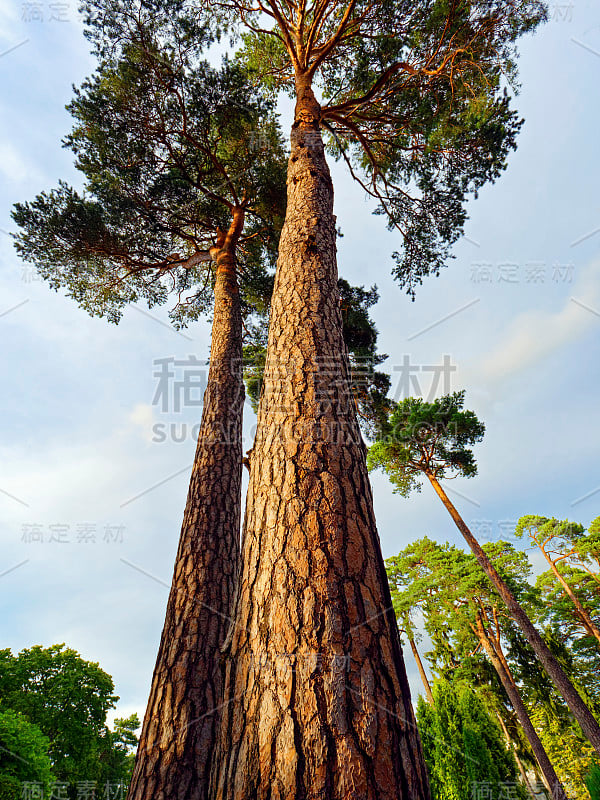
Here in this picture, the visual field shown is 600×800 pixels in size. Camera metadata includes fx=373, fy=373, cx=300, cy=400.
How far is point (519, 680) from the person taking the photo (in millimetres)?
17703

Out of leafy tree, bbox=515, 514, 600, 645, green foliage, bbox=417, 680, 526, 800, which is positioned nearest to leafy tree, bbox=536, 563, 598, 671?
leafy tree, bbox=515, 514, 600, 645

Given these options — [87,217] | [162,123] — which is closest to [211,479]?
[87,217]

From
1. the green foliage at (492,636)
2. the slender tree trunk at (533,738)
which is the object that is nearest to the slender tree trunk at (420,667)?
the green foliage at (492,636)

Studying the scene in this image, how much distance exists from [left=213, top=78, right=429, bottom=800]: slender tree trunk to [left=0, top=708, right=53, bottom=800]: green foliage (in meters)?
10.9

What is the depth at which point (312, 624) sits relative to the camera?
124 centimetres

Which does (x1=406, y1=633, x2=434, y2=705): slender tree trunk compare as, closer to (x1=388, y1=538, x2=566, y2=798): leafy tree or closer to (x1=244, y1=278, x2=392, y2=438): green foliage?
(x1=388, y1=538, x2=566, y2=798): leafy tree

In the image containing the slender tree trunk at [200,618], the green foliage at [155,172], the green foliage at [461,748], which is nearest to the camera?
the slender tree trunk at [200,618]

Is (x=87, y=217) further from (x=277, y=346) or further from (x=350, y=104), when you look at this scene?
(x=277, y=346)

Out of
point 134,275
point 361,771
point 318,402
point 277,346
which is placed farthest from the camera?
point 134,275

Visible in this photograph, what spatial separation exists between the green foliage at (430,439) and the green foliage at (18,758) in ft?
36.5

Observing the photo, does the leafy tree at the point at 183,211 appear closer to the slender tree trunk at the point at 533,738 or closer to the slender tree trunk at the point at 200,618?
the slender tree trunk at the point at 200,618

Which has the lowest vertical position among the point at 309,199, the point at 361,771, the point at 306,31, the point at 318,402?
the point at 361,771

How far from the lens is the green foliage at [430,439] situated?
39.4ft

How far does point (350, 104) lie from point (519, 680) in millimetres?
23554
